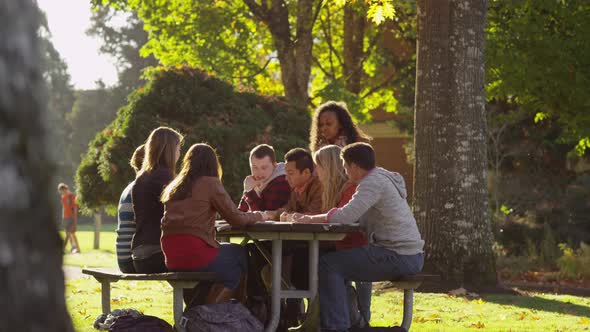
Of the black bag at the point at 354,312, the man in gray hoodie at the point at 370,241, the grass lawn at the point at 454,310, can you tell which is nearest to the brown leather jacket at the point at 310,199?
the black bag at the point at 354,312

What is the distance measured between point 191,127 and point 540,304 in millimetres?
7282

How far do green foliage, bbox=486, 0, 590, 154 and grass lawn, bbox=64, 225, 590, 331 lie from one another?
533cm

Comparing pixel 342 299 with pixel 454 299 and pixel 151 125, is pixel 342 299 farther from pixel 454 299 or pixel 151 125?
pixel 151 125

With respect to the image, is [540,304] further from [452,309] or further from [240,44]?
[240,44]

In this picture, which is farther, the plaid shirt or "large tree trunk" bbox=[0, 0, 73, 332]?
the plaid shirt

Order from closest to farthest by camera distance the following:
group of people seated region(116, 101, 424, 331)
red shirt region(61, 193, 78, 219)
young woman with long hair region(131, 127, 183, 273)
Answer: group of people seated region(116, 101, 424, 331)
young woman with long hair region(131, 127, 183, 273)
red shirt region(61, 193, 78, 219)

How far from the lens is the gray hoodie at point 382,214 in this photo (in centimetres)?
760

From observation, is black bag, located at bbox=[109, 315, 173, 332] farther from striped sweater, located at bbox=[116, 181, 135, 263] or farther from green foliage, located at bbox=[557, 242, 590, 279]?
green foliage, located at bbox=[557, 242, 590, 279]

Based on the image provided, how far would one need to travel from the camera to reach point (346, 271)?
7.66 m

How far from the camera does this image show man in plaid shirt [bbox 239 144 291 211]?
345 inches

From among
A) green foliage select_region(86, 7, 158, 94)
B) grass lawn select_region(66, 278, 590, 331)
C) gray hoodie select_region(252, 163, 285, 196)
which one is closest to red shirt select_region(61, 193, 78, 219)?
grass lawn select_region(66, 278, 590, 331)

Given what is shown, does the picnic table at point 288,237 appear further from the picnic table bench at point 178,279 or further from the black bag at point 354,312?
the black bag at point 354,312

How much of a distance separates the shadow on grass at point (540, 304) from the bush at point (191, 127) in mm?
5550

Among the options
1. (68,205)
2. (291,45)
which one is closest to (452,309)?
(291,45)
